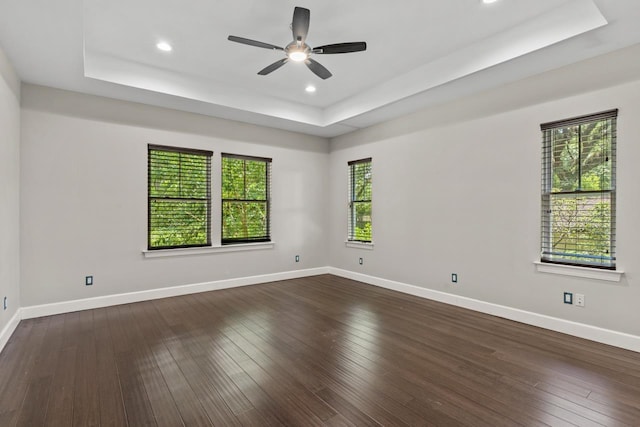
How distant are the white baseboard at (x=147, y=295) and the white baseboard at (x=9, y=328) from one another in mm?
159

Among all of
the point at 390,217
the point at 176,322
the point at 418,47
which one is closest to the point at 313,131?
the point at 390,217

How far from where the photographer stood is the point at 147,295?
14.8ft

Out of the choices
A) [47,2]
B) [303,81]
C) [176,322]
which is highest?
[303,81]

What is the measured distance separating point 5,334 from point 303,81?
4.30m

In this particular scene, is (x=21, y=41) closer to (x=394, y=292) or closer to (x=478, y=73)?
(x=478, y=73)

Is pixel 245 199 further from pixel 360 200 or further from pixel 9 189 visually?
pixel 9 189

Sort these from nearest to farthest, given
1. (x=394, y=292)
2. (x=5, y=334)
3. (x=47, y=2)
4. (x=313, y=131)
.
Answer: (x=47, y=2), (x=5, y=334), (x=394, y=292), (x=313, y=131)

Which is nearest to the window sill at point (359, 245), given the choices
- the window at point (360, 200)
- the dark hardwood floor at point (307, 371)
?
the window at point (360, 200)

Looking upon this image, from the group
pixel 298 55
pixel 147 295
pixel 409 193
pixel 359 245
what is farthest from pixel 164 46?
pixel 359 245

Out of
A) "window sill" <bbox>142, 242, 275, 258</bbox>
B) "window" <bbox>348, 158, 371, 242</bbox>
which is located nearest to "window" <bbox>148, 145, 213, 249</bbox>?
"window sill" <bbox>142, 242, 275, 258</bbox>

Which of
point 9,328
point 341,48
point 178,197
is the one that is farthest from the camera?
point 178,197

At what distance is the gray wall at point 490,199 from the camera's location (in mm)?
2988

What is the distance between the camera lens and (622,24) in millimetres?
2676

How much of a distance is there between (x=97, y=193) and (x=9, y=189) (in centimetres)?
91
